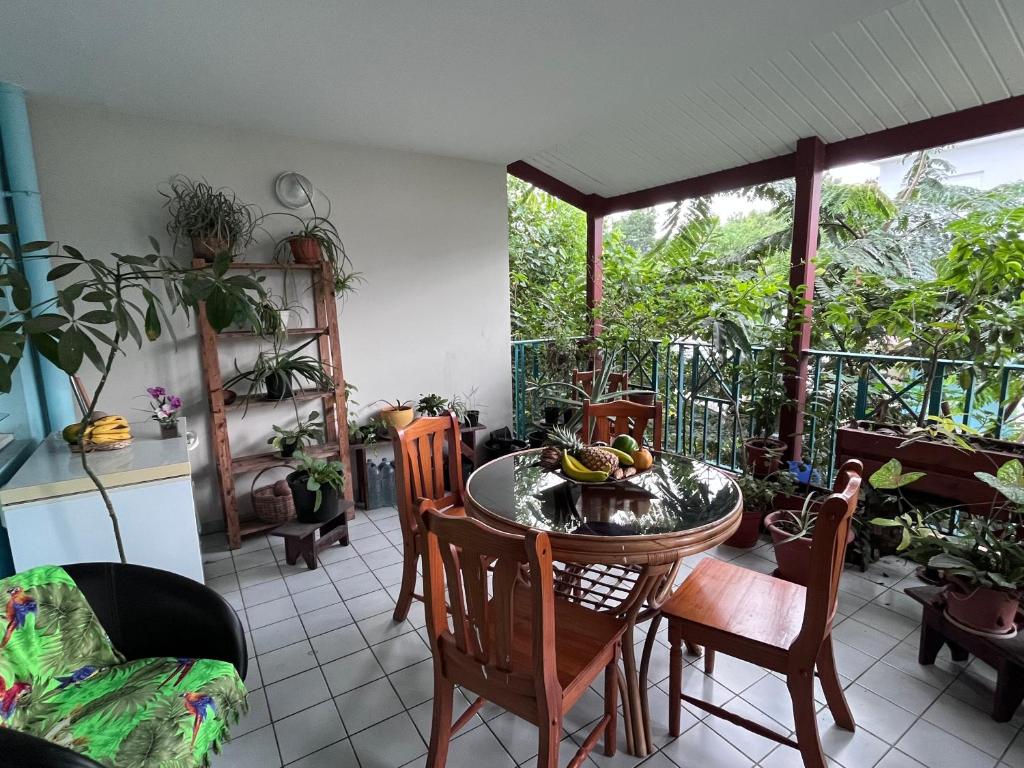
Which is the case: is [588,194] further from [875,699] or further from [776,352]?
[875,699]

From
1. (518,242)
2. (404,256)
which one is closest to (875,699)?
(404,256)

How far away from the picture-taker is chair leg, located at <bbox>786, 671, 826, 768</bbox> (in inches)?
52.6

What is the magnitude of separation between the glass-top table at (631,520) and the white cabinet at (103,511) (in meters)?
1.13

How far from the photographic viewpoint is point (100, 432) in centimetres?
216

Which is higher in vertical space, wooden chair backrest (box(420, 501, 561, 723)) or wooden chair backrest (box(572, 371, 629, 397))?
wooden chair backrest (box(572, 371, 629, 397))

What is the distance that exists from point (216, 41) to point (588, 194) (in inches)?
120

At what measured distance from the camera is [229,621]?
1.42 m

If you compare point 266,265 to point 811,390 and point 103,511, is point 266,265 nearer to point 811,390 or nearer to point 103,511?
point 103,511

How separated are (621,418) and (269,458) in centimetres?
210

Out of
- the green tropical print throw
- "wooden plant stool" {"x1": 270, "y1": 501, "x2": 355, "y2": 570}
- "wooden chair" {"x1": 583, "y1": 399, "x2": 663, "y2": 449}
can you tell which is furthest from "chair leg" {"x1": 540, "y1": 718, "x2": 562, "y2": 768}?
"wooden plant stool" {"x1": 270, "y1": 501, "x2": 355, "y2": 570}

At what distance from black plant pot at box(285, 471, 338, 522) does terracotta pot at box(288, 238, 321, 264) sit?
129 cm

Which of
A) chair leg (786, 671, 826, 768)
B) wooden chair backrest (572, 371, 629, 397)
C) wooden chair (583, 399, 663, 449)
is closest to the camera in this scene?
chair leg (786, 671, 826, 768)

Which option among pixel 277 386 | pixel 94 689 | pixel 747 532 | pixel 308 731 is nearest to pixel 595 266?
pixel 747 532

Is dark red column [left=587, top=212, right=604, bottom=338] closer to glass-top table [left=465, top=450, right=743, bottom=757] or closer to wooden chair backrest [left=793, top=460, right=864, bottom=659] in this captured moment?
glass-top table [left=465, top=450, right=743, bottom=757]
